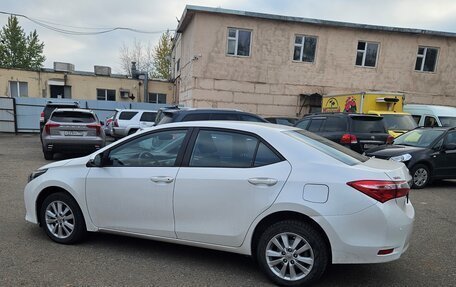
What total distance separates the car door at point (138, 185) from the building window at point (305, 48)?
16.1 metres

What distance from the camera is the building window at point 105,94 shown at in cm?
2525

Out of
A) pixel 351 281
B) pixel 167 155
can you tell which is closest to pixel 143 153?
pixel 167 155

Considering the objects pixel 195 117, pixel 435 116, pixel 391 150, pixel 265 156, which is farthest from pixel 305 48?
pixel 265 156

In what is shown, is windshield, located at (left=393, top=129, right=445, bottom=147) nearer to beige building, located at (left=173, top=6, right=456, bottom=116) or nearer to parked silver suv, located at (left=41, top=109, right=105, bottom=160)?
parked silver suv, located at (left=41, top=109, right=105, bottom=160)

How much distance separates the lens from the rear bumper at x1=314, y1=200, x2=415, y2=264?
2.98m

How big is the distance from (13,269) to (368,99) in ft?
41.8

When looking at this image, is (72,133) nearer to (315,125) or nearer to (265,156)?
(315,125)

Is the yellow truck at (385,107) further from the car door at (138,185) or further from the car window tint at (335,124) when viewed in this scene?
the car door at (138,185)

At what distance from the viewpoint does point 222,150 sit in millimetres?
3582

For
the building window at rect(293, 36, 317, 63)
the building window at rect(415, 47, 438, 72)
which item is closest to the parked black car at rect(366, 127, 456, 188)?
the building window at rect(293, 36, 317, 63)

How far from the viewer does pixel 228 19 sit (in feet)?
57.8

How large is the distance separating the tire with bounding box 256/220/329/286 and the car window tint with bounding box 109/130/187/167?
1.32 m

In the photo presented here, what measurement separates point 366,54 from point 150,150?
1853 cm

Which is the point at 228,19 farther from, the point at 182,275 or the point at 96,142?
the point at 182,275
